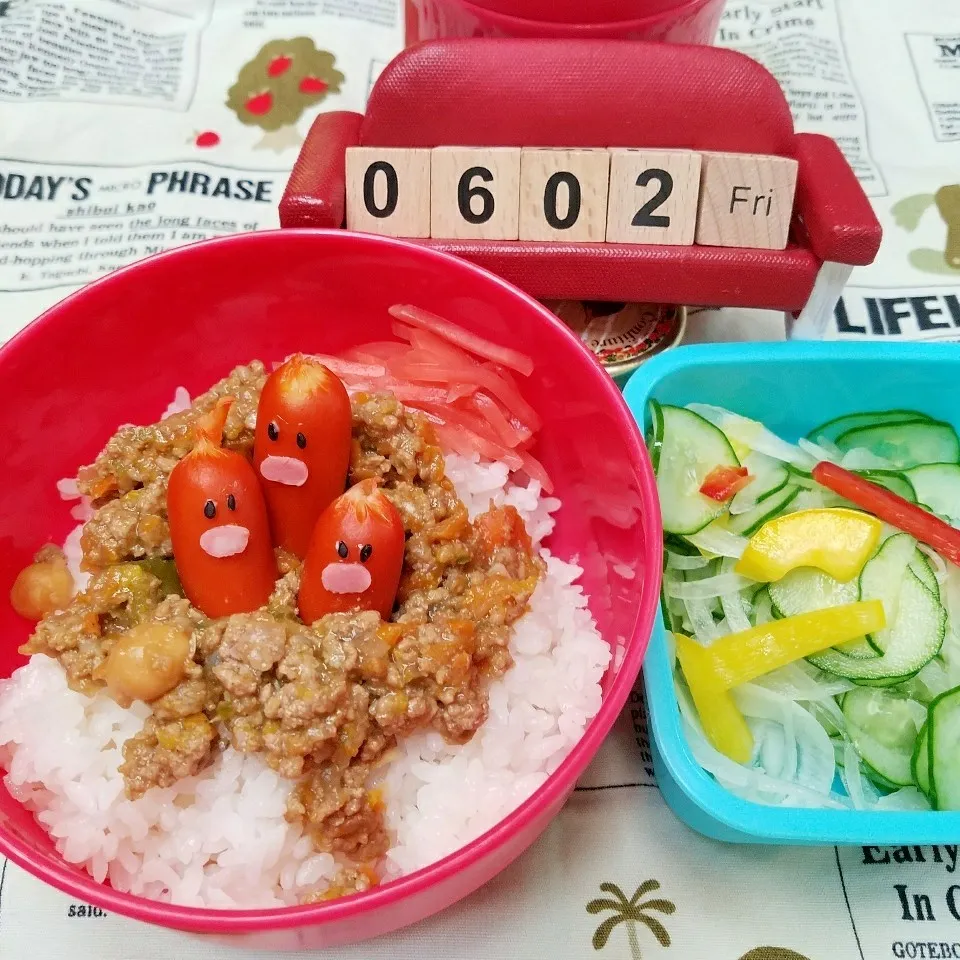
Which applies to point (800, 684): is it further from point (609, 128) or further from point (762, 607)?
point (609, 128)

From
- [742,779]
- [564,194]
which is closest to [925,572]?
[742,779]

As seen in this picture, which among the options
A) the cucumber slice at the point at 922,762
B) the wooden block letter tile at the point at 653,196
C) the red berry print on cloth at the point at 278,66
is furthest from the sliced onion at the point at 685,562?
the red berry print on cloth at the point at 278,66

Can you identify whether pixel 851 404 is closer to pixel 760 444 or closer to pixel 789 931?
pixel 760 444

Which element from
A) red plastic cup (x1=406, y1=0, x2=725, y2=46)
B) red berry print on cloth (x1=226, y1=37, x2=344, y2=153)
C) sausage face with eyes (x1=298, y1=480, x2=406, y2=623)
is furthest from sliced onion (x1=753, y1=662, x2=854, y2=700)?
red berry print on cloth (x1=226, y1=37, x2=344, y2=153)

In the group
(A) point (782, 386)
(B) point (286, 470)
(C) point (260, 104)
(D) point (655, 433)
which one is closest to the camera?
(B) point (286, 470)

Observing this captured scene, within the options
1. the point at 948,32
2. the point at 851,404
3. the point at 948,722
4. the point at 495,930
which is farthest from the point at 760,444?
the point at 948,32

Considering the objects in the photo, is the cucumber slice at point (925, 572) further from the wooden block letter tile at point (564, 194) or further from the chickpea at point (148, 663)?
the chickpea at point (148, 663)
